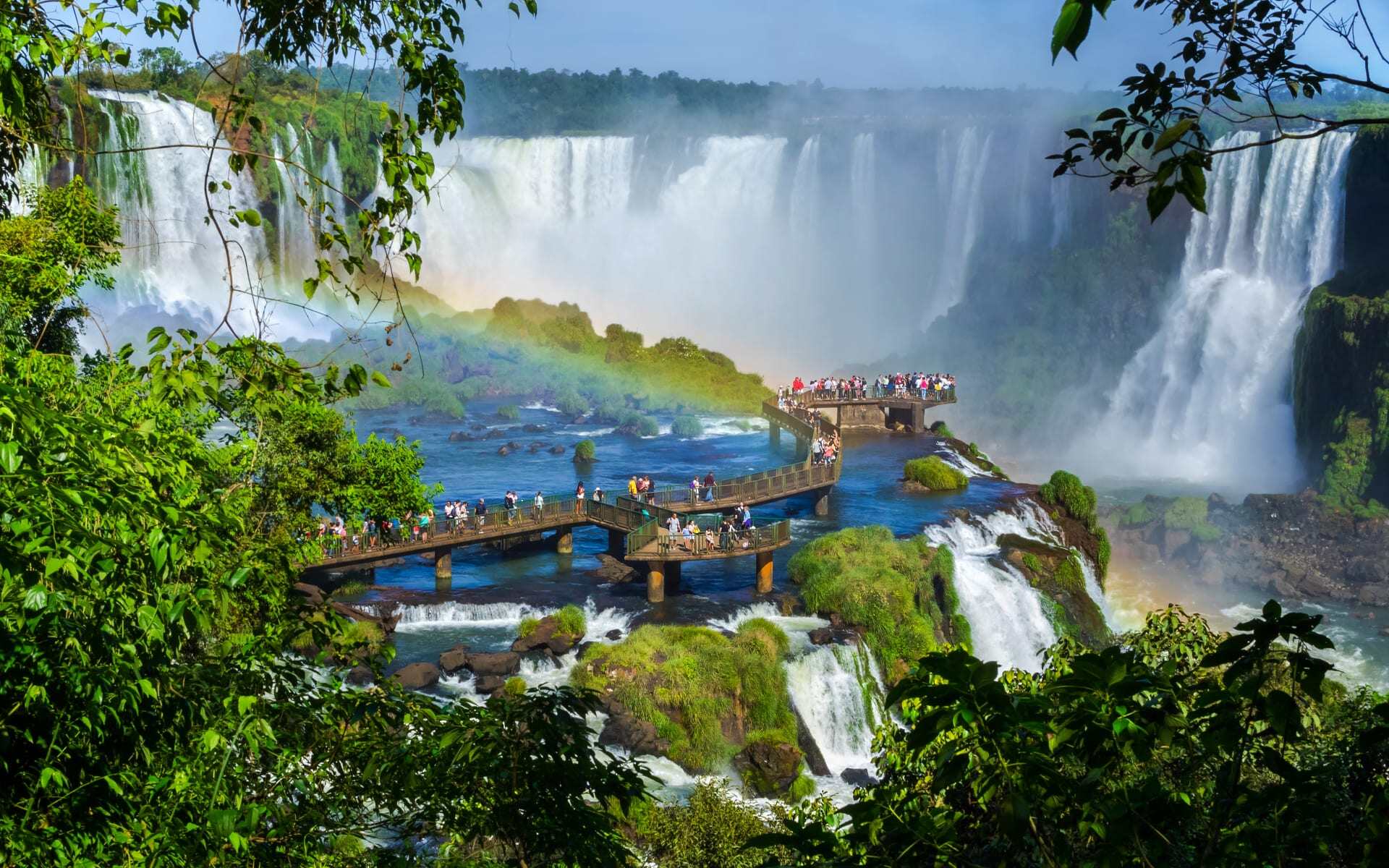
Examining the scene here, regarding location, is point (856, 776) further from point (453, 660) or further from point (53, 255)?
point (53, 255)

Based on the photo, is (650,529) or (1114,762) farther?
(650,529)

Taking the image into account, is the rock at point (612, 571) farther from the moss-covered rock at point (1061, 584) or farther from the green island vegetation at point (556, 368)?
the green island vegetation at point (556, 368)

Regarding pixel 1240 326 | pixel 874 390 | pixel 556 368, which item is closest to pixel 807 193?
pixel 556 368

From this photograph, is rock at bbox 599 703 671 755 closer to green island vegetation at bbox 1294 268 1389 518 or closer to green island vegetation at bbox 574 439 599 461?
green island vegetation at bbox 574 439 599 461

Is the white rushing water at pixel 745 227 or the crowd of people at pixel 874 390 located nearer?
the crowd of people at pixel 874 390

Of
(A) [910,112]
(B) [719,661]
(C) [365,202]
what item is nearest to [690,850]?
(B) [719,661]

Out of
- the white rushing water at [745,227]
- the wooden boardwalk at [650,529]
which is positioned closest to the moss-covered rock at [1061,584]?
the wooden boardwalk at [650,529]

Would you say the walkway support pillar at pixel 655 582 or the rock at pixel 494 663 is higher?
the walkway support pillar at pixel 655 582
